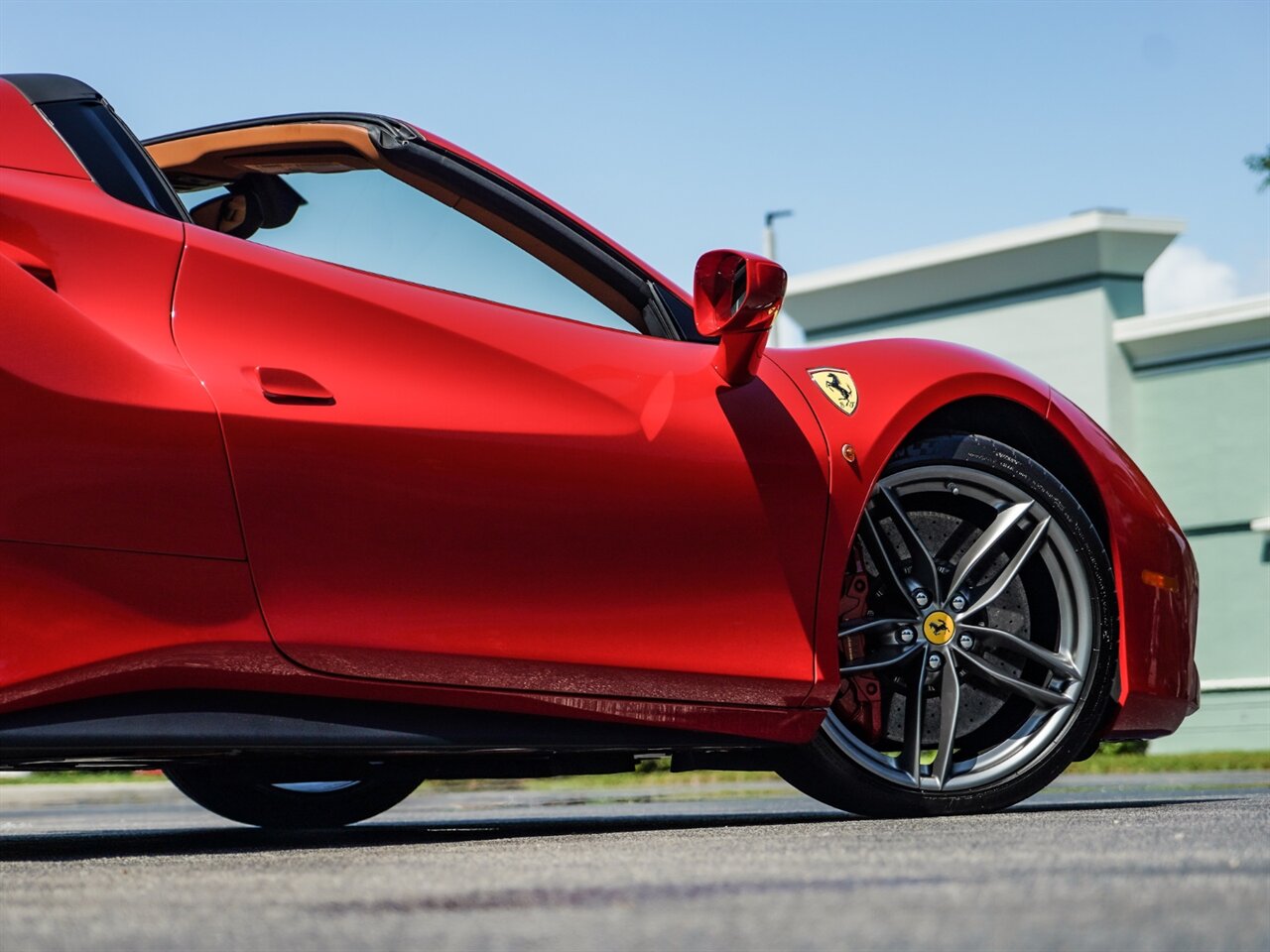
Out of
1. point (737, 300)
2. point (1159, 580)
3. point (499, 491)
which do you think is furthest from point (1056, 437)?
point (499, 491)

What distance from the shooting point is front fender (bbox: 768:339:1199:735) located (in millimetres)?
3506

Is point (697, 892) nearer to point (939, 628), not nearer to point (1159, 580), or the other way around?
point (939, 628)

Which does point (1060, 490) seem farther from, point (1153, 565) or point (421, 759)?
point (421, 759)

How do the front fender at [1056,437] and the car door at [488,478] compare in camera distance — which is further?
the front fender at [1056,437]

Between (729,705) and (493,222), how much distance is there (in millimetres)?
1118

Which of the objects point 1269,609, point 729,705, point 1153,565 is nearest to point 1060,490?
point 1153,565

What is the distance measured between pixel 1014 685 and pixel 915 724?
0.24 metres

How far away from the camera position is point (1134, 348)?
20672 millimetres

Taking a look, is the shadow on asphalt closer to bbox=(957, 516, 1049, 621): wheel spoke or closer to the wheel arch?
bbox=(957, 516, 1049, 621): wheel spoke

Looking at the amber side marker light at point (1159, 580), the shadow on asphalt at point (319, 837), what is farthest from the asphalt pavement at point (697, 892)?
the amber side marker light at point (1159, 580)

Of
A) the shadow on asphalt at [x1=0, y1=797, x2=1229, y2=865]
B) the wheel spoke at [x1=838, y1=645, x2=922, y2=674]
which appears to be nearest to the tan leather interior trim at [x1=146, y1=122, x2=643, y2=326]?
the wheel spoke at [x1=838, y1=645, x2=922, y2=674]

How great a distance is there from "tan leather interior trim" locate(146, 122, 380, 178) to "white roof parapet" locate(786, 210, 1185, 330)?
18399 mm

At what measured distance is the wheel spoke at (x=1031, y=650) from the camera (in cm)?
359

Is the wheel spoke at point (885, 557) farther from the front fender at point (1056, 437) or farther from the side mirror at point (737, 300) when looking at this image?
the side mirror at point (737, 300)
